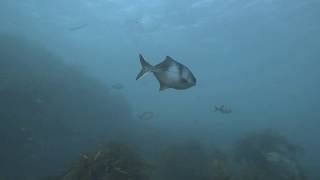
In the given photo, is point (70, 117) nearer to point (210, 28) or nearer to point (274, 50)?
point (210, 28)

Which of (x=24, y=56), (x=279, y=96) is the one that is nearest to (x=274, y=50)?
(x=24, y=56)

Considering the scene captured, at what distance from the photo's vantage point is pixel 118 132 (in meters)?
22.7

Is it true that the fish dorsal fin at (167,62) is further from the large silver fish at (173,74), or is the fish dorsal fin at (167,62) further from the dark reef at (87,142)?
the dark reef at (87,142)

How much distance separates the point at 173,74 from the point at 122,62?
5184cm

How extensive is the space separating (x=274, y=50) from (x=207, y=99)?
1803 inches

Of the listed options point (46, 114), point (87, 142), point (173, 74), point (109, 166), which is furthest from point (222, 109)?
point (46, 114)

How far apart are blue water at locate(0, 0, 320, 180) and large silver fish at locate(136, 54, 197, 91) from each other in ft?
15.8

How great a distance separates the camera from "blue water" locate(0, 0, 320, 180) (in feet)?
62.5

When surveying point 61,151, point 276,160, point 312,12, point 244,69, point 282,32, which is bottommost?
point 276,160

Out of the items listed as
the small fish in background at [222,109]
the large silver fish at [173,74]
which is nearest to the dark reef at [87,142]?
the small fish in background at [222,109]

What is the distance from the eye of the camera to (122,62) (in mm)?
56156

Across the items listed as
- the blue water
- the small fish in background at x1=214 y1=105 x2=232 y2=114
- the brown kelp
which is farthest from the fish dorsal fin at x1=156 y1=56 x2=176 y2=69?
the small fish in background at x1=214 y1=105 x2=232 y2=114

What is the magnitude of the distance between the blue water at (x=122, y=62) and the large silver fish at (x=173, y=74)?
4.81 meters

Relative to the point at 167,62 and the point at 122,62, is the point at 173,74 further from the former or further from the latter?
Answer: the point at 122,62
